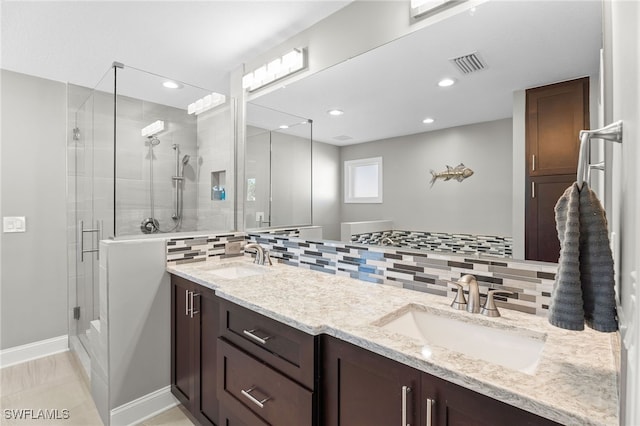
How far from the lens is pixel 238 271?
85.7 inches

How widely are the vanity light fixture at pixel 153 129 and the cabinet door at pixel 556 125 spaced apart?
7.49 feet

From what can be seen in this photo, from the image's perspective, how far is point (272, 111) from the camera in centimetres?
228

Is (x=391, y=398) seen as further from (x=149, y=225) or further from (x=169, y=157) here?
(x=169, y=157)

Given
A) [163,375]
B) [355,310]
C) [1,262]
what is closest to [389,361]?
[355,310]

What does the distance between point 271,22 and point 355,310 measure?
1785mm

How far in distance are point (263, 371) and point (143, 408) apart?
119 centimetres

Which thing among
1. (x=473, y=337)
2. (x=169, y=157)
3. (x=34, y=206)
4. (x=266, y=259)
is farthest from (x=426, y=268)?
(x=34, y=206)

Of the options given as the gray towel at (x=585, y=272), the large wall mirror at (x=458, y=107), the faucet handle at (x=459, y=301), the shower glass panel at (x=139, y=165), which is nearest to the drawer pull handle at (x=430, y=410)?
the gray towel at (x=585, y=272)

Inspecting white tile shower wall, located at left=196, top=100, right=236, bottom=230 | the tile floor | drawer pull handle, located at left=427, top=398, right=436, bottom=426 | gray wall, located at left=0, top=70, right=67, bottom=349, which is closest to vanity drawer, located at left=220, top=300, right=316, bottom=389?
drawer pull handle, located at left=427, top=398, right=436, bottom=426

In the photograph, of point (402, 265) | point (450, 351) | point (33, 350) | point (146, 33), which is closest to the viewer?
point (450, 351)

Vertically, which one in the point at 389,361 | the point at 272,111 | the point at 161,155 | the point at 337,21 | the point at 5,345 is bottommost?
the point at 5,345

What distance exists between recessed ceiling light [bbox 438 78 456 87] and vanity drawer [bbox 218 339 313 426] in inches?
54.2

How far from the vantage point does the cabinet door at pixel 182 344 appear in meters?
1.81

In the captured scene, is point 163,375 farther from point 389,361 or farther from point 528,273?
point 528,273
